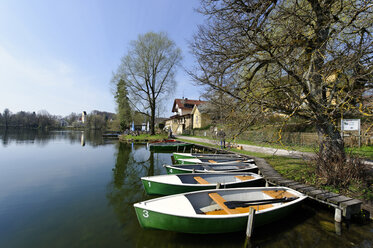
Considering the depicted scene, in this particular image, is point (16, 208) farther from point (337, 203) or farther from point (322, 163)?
point (322, 163)

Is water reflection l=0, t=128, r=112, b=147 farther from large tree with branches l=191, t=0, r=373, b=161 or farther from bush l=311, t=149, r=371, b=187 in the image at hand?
bush l=311, t=149, r=371, b=187

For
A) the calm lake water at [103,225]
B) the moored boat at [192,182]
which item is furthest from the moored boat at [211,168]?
the calm lake water at [103,225]

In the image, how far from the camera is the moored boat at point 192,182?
5977 millimetres

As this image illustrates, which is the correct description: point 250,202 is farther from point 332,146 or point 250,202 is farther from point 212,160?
point 212,160

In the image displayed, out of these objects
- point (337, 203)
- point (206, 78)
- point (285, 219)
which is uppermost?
point (206, 78)

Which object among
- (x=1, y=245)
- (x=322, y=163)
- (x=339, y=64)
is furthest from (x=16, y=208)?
(x=339, y=64)

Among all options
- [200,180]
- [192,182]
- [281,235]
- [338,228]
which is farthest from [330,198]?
[192,182]

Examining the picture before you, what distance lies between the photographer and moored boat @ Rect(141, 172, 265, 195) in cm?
598

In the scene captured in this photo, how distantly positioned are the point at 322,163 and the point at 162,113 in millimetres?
33680

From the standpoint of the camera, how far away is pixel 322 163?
20.5 feet

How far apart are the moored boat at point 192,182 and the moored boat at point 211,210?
0.85 m

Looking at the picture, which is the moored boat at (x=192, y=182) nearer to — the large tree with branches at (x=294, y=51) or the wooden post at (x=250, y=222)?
the wooden post at (x=250, y=222)

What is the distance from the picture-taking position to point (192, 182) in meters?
6.98

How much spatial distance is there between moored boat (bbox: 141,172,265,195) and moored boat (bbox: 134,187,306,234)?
85 cm
